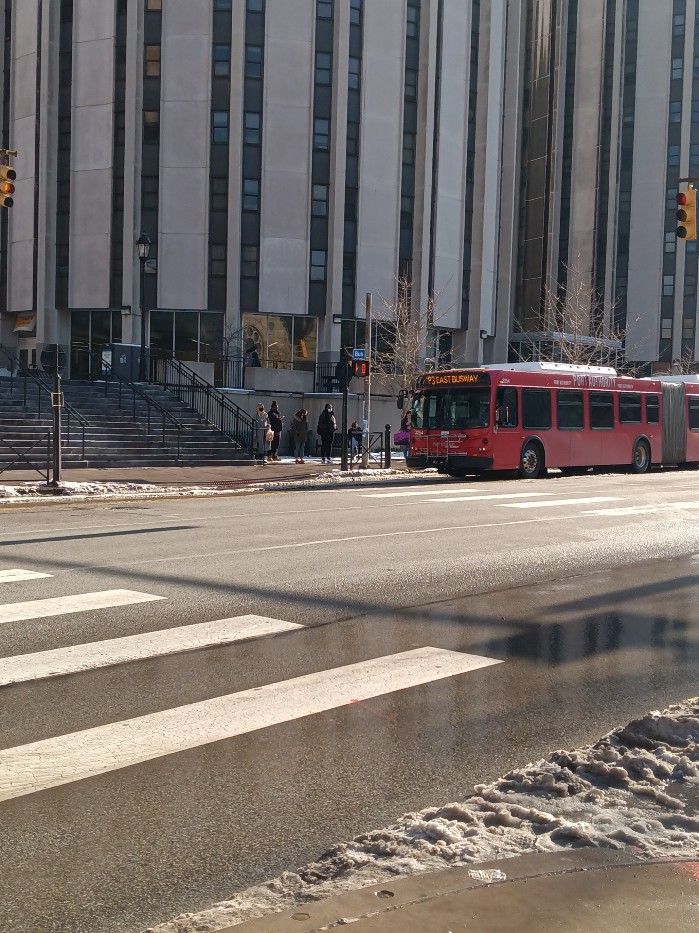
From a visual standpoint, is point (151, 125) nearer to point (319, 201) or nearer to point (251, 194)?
point (251, 194)

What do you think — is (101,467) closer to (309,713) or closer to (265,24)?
(309,713)

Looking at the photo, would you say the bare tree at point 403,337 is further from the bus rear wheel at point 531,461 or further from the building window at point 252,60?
the bus rear wheel at point 531,461

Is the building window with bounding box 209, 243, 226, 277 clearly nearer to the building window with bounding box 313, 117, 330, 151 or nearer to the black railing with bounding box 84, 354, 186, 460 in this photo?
the building window with bounding box 313, 117, 330, 151

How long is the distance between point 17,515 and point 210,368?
26316mm

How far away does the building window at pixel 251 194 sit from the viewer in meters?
49.1

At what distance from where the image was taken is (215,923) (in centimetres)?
326

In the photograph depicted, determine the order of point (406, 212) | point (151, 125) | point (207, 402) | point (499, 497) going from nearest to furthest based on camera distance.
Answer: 1. point (499, 497)
2. point (207, 402)
3. point (151, 125)
4. point (406, 212)

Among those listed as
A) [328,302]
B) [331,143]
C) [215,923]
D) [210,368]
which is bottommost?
[215,923]

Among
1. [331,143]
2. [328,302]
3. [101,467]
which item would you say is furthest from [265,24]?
[101,467]

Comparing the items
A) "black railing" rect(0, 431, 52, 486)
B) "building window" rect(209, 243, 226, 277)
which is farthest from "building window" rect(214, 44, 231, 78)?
"black railing" rect(0, 431, 52, 486)

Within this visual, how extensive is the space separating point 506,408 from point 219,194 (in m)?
25.8

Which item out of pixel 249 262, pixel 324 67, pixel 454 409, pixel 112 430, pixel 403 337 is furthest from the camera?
pixel 324 67

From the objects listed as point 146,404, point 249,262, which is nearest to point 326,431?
point 146,404

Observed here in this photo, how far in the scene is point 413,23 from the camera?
52.6 m
